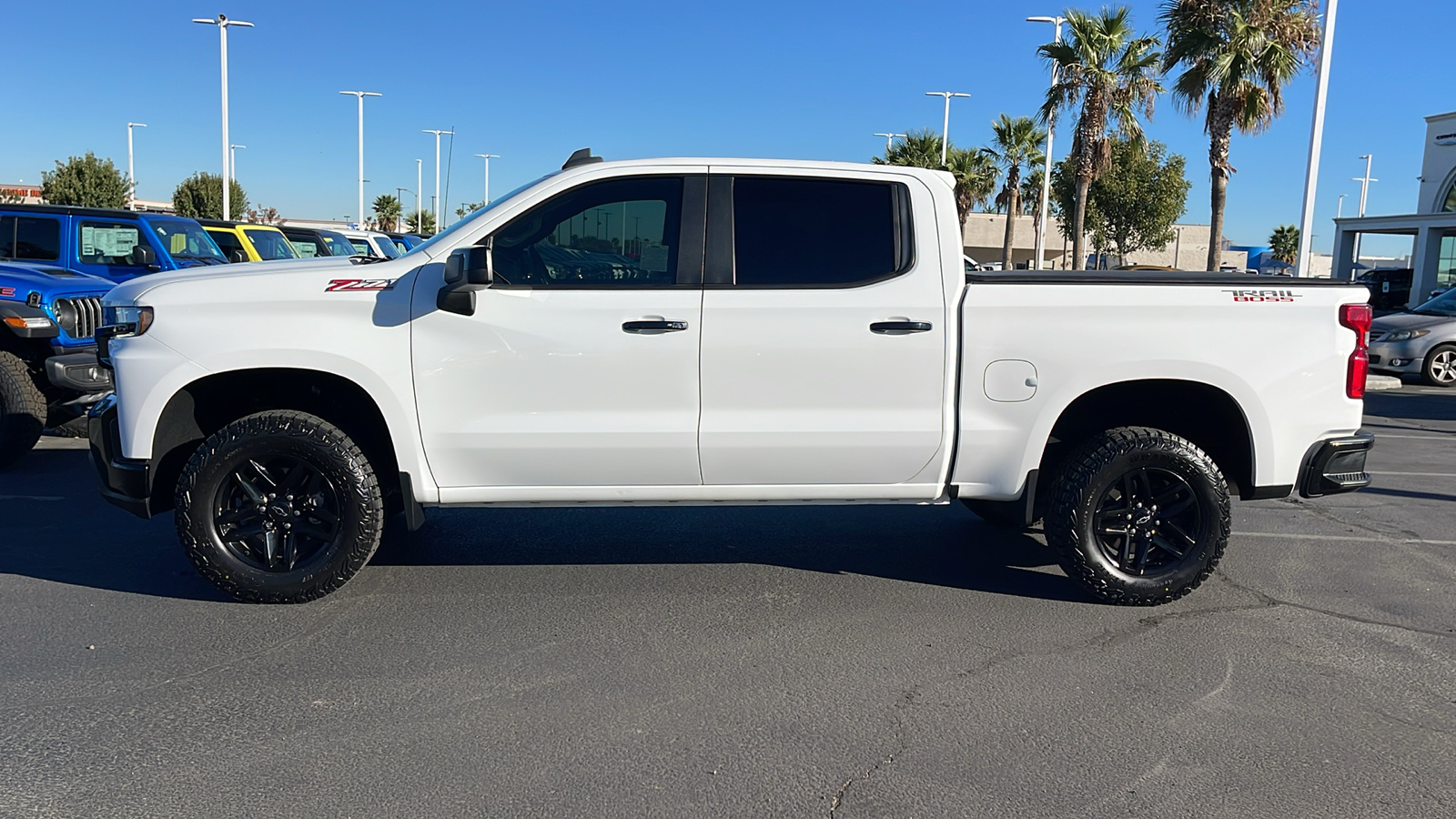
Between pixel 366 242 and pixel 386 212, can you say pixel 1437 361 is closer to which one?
pixel 366 242

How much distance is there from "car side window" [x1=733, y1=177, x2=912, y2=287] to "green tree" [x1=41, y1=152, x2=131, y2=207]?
173 feet

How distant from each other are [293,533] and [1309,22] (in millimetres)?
25339

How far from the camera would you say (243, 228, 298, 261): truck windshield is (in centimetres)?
1449

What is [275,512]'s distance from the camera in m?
4.75

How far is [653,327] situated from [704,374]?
30 cm

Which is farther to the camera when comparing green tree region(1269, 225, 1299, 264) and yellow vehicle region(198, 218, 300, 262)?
green tree region(1269, 225, 1299, 264)

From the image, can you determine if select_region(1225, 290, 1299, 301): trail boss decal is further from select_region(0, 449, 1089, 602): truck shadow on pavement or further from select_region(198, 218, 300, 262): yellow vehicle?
select_region(198, 218, 300, 262): yellow vehicle

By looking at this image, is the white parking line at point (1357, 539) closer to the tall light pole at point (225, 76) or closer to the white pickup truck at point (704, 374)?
the white pickup truck at point (704, 374)

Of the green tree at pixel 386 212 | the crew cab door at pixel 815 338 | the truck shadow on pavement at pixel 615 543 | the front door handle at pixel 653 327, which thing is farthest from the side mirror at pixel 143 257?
the green tree at pixel 386 212

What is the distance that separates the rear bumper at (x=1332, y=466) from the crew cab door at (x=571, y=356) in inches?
110

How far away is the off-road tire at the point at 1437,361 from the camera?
50.9 ft

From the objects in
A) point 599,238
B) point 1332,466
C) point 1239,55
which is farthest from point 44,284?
point 1239,55

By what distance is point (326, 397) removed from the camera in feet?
16.6

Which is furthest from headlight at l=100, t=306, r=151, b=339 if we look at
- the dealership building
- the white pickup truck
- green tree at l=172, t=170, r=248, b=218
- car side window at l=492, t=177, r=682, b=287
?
green tree at l=172, t=170, r=248, b=218
